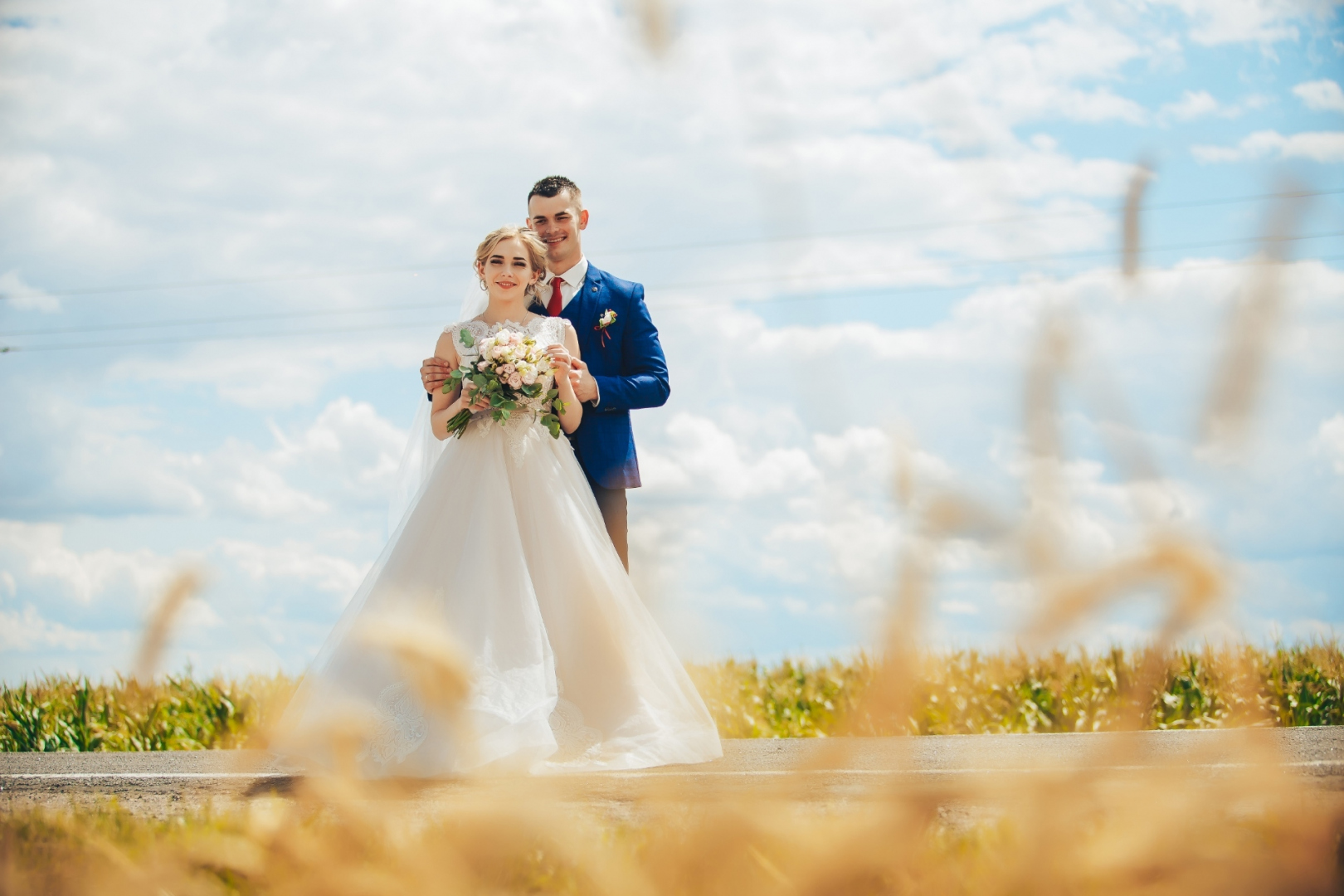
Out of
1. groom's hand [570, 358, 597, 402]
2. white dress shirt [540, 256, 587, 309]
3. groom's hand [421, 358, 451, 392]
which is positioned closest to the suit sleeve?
groom's hand [570, 358, 597, 402]

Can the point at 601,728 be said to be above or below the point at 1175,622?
below

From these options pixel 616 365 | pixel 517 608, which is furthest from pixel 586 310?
pixel 517 608

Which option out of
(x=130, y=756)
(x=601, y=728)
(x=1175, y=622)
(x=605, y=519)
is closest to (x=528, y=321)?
(x=605, y=519)

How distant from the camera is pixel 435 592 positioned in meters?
4.53

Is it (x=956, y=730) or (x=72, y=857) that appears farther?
(x=956, y=730)

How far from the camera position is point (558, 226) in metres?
5.21

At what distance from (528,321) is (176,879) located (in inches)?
166

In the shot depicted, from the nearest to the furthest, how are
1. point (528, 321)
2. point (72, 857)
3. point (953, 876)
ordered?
point (953, 876) < point (72, 857) < point (528, 321)

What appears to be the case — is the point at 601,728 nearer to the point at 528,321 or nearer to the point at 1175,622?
the point at 528,321

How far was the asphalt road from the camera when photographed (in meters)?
0.85

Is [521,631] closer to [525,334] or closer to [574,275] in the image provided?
[525,334]

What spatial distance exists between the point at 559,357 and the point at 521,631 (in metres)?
1.24

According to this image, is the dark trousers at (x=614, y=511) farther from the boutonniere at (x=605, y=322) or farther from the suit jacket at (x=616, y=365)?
the boutonniere at (x=605, y=322)

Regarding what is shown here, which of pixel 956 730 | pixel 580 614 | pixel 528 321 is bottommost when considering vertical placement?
pixel 956 730
